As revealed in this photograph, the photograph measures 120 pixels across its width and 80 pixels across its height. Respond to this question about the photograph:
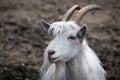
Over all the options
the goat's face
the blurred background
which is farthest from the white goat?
the blurred background

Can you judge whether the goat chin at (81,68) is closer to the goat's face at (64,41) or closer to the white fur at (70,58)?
the white fur at (70,58)

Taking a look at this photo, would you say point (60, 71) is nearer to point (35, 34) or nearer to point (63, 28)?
point (63, 28)

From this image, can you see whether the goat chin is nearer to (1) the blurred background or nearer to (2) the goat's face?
(2) the goat's face

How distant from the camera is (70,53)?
6.96 m

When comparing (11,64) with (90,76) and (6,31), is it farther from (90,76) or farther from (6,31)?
(90,76)

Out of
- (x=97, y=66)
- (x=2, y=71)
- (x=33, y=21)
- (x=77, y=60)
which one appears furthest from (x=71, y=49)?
(x=33, y=21)

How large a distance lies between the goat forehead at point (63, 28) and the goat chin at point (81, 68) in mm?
340

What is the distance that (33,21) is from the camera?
12.5m

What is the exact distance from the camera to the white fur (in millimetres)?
6887

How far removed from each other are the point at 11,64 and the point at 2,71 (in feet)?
1.70

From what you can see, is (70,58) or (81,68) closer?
(70,58)

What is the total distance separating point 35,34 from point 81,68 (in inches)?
177

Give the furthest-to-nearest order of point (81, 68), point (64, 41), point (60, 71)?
point (60, 71)
point (81, 68)
point (64, 41)

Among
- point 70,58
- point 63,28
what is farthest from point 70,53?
point 63,28
